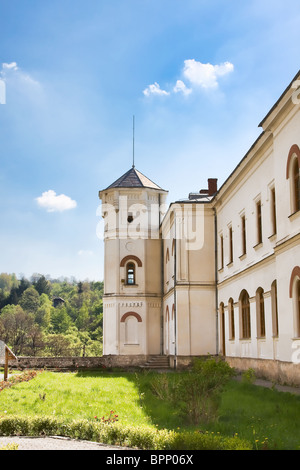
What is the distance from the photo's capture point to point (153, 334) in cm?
3081

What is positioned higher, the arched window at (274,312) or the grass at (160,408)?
the arched window at (274,312)

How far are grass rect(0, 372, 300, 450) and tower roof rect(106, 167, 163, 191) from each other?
16.4 metres

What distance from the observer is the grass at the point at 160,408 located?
9.23 m

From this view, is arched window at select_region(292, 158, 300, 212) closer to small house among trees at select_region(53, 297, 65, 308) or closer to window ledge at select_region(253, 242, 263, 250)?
window ledge at select_region(253, 242, 263, 250)

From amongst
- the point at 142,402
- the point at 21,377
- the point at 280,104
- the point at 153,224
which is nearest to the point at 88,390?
the point at 142,402

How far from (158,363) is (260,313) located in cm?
979

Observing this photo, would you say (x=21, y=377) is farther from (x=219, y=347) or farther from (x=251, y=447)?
(x=251, y=447)

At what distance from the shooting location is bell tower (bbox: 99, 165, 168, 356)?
3059 centimetres

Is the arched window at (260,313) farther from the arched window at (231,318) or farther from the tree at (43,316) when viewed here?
the tree at (43,316)

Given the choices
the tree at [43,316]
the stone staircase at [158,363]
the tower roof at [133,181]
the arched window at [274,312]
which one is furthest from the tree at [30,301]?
the arched window at [274,312]

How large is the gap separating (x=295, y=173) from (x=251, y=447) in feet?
29.4

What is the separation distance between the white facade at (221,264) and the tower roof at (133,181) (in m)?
0.20

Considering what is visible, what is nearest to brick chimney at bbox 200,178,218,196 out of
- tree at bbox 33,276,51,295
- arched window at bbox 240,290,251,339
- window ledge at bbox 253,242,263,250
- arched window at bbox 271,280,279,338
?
arched window at bbox 240,290,251,339

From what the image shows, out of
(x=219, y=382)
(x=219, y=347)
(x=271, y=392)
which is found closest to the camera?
(x=219, y=382)
